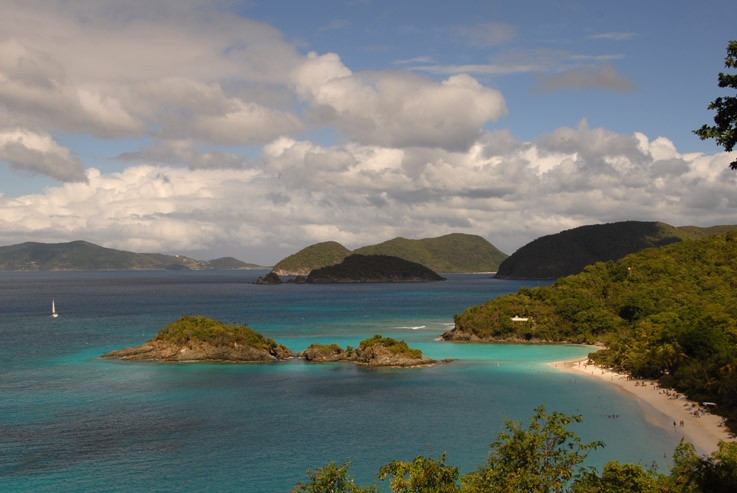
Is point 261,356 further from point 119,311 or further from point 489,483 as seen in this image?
point 119,311

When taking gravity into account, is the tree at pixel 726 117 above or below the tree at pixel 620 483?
above

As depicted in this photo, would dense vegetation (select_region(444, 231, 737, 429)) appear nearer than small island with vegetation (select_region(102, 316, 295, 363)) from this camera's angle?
Yes

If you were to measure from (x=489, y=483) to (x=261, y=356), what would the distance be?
191 ft

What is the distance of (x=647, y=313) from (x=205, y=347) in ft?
229

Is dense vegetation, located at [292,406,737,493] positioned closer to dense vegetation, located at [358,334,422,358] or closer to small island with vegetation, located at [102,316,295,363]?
dense vegetation, located at [358,334,422,358]

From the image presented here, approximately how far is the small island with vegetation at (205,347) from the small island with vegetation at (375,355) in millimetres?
6030

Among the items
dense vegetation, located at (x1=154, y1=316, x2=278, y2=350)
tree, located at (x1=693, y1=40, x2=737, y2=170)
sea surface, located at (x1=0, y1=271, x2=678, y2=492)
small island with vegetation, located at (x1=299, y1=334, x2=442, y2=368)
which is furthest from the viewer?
dense vegetation, located at (x1=154, y1=316, x2=278, y2=350)

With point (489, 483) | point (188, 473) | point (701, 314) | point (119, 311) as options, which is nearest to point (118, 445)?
point (188, 473)

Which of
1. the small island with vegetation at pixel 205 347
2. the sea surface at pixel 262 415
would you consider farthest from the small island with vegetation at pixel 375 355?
the small island with vegetation at pixel 205 347

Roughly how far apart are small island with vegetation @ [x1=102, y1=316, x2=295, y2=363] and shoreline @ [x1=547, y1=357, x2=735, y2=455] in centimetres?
4198

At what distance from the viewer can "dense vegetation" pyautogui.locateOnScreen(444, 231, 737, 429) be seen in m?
57.6

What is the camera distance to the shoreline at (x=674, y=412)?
41156 mm

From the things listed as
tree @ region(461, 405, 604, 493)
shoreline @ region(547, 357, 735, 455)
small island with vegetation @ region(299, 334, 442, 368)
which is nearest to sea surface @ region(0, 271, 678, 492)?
shoreline @ region(547, 357, 735, 455)

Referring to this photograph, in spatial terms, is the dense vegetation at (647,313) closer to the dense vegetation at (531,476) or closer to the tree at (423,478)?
the dense vegetation at (531,476)
